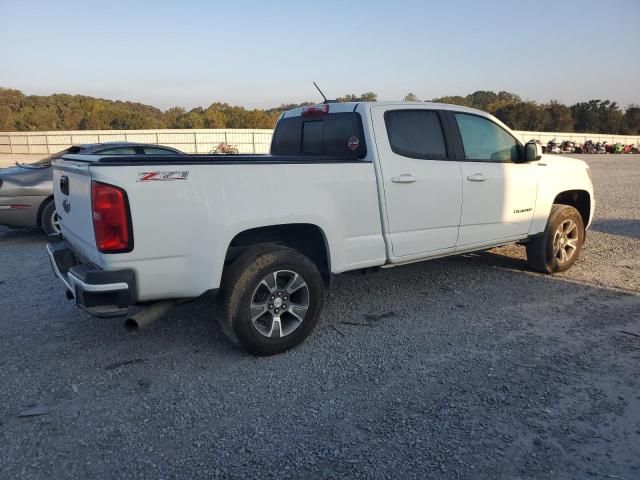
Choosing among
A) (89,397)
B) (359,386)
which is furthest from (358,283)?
(89,397)

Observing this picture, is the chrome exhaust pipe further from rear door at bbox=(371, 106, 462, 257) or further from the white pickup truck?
rear door at bbox=(371, 106, 462, 257)

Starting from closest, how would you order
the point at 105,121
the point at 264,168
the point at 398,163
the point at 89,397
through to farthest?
the point at 89,397 < the point at 264,168 < the point at 398,163 < the point at 105,121

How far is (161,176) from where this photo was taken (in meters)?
3.14

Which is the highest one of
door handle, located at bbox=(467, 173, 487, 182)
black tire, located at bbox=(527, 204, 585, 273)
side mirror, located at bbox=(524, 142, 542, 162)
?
side mirror, located at bbox=(524, 142, 542, 162)

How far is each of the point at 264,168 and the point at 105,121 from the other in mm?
65527

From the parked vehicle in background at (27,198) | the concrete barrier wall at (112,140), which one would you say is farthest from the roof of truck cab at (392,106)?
the concrete barrier wall at (112,140)

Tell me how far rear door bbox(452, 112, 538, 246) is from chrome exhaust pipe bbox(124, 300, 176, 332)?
2.94 meters

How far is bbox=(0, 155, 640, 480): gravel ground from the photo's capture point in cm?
258

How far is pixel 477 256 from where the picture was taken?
270 inches

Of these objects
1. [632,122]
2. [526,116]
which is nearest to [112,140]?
[526,116]

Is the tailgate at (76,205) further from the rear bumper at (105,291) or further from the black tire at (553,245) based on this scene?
the black tire at (553,245)

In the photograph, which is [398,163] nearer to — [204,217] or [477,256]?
[204,217]

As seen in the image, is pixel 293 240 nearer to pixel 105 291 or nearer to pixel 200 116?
pixel 105 291

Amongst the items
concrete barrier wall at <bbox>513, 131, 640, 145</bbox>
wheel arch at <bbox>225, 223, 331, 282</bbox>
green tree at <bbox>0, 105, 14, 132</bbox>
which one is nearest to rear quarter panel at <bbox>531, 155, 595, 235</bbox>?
wheel arch at <bbox>225, 223, 331, 282</bbox>
